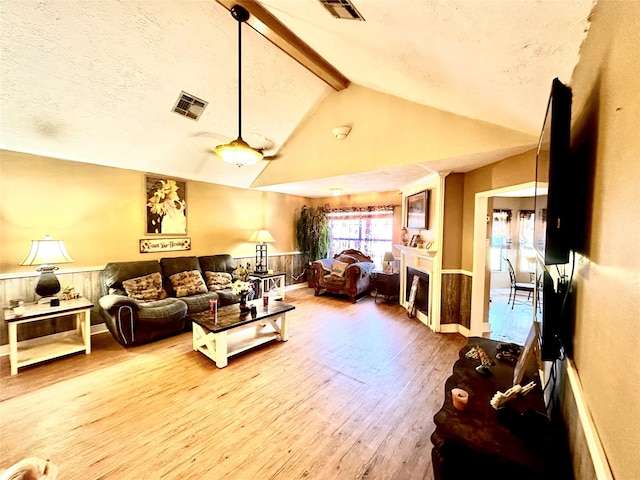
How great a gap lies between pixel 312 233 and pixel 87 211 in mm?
4219

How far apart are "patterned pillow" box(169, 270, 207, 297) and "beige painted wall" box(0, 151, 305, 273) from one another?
1.96 feet

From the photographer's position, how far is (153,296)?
3783 millimetres

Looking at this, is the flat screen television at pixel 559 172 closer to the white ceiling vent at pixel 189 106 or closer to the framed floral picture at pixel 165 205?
the white ceiling vent at pixel 189 106

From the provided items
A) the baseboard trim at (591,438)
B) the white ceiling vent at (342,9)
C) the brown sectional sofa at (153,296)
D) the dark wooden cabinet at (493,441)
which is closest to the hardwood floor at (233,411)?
the brown sectional sofa at (153,296)

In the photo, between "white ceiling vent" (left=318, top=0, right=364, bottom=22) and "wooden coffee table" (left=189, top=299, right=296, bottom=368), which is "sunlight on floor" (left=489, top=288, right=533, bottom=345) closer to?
"wooden coffee table" (left=189, top=299, right=296, bottom=368)

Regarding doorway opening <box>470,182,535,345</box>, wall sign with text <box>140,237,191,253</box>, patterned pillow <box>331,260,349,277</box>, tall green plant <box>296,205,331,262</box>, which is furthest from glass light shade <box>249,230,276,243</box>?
doorway opening <box>470,182,535,345</box>

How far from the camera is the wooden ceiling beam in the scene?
237 centimetres

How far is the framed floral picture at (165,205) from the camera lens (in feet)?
13.8

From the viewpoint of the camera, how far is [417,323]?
165 inches

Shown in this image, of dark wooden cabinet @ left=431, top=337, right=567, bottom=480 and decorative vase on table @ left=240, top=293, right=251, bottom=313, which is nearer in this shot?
dark wooden cabinet @ left=431, top=337, right=567, bottom=480

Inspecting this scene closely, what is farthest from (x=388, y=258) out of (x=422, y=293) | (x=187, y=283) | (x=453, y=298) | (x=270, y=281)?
(x=187, y=283)

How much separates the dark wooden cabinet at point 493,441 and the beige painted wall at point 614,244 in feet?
1.13

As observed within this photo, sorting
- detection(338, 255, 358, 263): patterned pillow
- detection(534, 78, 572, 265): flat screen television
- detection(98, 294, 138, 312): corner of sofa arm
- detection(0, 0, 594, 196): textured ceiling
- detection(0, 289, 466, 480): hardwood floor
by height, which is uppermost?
detection(0, 0, 594, 196): textured ceiling

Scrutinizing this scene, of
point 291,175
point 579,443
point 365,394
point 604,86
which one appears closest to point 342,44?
point 604,86
